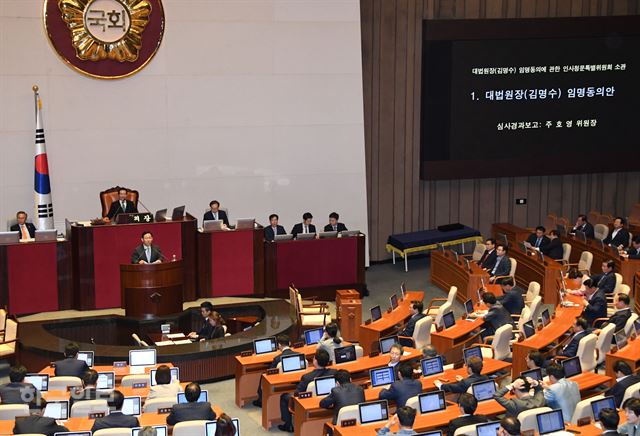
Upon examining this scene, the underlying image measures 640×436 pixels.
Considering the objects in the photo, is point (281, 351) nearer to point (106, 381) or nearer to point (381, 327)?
point (381, 327)

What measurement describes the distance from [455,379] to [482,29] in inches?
405

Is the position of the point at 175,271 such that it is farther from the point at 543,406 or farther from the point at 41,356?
the point at 543,406

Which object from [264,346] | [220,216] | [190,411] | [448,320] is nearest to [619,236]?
[448,320]

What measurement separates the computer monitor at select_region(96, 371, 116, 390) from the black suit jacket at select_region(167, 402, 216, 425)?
1523mm

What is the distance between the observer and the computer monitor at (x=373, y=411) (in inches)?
395

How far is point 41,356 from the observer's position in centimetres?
1389

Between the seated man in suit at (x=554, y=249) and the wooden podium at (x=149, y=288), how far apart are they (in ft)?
22.4

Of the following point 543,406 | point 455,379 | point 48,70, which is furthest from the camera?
point 48,70

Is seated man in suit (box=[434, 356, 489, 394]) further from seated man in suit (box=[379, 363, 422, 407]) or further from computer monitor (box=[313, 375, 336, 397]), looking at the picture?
computer monitor (box=[313, 375, 336, 397])

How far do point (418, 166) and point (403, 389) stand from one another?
10822 millimetres

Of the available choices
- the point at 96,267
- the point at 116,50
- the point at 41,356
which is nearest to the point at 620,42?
the point at 116,50

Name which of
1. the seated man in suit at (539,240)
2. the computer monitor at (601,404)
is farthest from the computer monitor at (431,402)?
the seated man in suit at (539,240)

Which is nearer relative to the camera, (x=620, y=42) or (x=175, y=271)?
(x=175, y=271)

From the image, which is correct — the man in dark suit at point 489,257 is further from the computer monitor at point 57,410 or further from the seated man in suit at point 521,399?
the computer monitor at point 57,410
